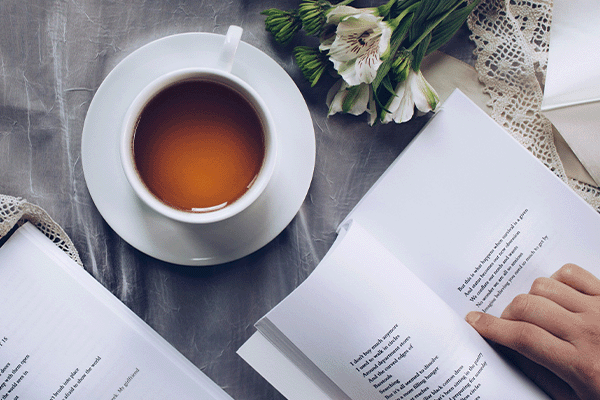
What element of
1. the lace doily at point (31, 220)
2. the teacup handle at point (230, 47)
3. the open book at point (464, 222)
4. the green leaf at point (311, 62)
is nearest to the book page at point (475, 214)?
the open book at point (464, 222)

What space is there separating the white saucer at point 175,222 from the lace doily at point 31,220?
0.36 feet

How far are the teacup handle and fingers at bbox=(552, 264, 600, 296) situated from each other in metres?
0.66

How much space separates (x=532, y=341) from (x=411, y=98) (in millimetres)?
443

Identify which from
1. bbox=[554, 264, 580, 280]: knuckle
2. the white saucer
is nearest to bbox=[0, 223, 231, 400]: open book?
the white saucer

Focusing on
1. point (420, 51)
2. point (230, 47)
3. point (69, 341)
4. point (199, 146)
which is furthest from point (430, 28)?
point (69, 341)

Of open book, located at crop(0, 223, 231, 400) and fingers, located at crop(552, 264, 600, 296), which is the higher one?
fingers, located at crop(552, 264, 600, 296)

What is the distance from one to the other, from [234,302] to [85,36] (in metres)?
0.55

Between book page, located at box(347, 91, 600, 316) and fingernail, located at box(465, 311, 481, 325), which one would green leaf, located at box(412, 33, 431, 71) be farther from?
fingernail, located at box(465, 311, 481, 325)

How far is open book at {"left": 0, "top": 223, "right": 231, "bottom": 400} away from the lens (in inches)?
25.9

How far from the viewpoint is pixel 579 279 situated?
69 cm

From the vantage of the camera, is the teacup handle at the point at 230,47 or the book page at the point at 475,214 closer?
the teacup handle at the point at 230,47

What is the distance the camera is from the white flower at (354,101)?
2.28 feet

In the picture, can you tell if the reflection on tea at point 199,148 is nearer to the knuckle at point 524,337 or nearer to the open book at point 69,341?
the open book at point 69,341

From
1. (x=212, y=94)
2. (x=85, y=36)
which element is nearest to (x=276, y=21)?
(x=212, y=94)
